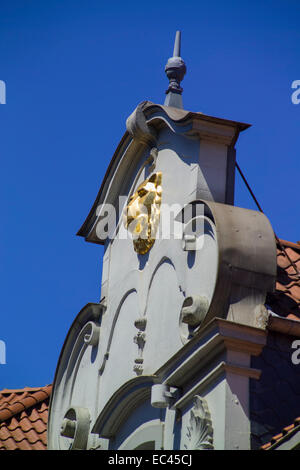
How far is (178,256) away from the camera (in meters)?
14.1

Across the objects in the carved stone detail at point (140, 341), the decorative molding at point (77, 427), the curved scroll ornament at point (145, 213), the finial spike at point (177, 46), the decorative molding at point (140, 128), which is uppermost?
the finial spike at point (177, 46)

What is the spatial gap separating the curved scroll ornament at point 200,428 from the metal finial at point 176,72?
209 inches

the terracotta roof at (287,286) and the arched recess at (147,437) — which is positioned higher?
the terracotta roof at (287,286)

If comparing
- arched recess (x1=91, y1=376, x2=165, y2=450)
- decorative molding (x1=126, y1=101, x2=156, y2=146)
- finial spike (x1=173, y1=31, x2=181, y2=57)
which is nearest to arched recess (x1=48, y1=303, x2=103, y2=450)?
arched recess (x1=91, y1=376, x2=165, y2=450)

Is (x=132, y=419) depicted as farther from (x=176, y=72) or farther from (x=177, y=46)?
(x=177, y=46)

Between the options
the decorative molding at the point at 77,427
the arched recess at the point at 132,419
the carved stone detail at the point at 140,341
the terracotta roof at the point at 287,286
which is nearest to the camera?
the terracotta roof at the point at 287,286

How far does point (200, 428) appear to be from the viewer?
12.2 meters

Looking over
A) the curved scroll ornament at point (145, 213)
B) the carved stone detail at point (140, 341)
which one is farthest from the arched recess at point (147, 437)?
the curved scroll ornament at point (145, 213)

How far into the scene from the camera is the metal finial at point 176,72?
16266 millimetres

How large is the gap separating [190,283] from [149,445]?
2038mm

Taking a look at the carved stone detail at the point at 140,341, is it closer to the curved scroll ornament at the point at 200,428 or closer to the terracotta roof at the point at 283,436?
the curved scroll ornament at the point at 200,428

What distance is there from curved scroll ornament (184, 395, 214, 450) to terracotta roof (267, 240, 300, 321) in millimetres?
1443

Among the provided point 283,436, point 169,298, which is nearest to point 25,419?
point 169,298
